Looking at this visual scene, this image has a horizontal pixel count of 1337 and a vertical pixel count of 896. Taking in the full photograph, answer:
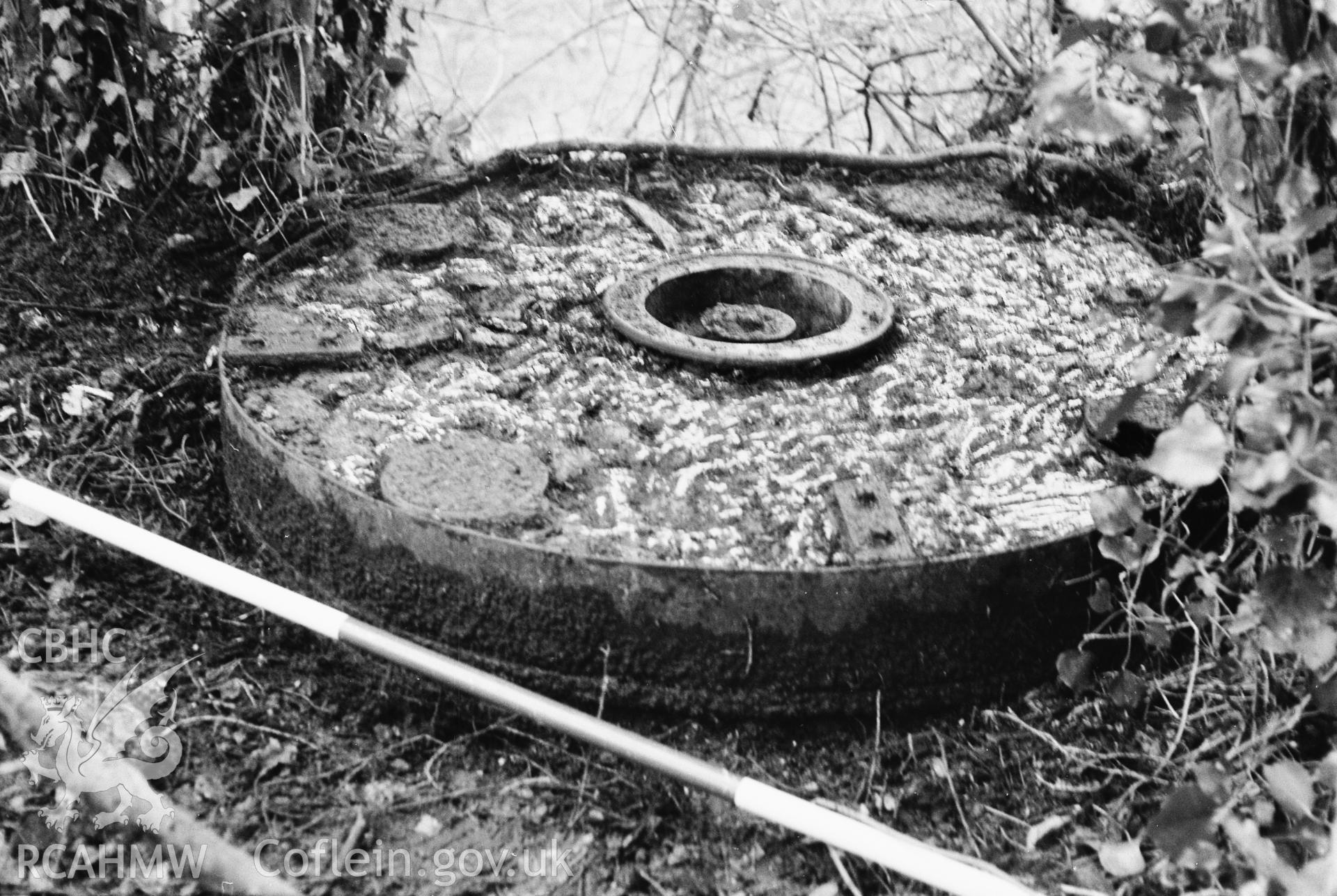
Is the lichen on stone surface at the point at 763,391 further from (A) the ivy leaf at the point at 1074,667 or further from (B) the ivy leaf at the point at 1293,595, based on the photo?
(B) the ivy leaf at the point at 1293,595

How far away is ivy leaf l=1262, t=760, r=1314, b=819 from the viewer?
1.97 m

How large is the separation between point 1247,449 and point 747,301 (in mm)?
1567

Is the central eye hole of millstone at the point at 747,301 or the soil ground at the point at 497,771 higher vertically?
the central eye hole of millstone at the point at 747,301

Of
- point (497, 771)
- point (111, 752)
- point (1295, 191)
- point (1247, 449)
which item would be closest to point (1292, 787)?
point (1247, 449)

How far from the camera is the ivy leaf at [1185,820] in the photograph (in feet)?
6.54

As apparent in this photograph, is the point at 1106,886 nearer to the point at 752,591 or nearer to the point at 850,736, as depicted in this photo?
the point at 850,736

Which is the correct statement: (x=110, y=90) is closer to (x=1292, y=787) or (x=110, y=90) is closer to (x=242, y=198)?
(x=242, y=198)

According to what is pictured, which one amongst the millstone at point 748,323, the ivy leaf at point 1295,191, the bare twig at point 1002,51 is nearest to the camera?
the ivy leaf at point 1295,191

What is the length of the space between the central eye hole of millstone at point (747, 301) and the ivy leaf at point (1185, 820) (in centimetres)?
123

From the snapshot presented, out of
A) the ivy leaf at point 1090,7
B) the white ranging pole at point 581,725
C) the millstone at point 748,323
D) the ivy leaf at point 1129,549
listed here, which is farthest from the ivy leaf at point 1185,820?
the millstone at point 748,323

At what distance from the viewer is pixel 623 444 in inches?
102

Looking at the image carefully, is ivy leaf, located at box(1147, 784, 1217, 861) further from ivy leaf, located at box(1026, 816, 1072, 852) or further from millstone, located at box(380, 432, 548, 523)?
millstone, located at box(380, 432, 548, 523)

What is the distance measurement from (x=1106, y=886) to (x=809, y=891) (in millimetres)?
524

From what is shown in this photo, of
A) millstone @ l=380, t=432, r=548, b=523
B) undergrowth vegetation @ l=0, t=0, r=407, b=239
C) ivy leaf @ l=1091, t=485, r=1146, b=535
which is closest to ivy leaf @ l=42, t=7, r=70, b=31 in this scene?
undergrowth vegetation @ l=0, t=0, r=407, b=239
